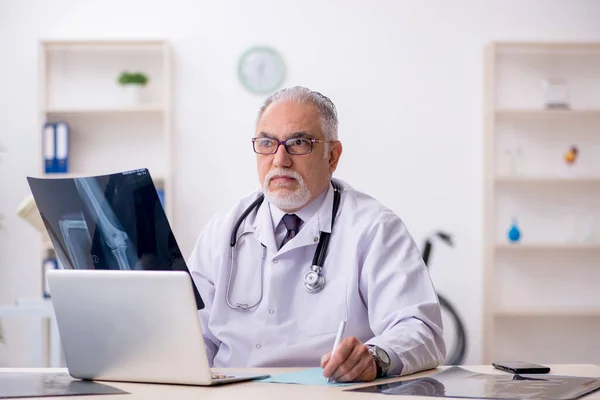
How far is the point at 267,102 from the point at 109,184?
30.1 inches

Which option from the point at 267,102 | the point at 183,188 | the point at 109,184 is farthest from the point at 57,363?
the point at 109,184

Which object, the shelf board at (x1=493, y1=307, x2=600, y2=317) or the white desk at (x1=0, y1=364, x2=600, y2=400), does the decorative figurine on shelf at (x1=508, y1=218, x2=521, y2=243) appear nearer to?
the shelf board at (x1=493, y1=307, x2=600, y2=317)

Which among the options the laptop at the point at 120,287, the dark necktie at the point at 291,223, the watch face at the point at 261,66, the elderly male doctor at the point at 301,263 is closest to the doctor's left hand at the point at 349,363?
the laptop at the point at 120,287

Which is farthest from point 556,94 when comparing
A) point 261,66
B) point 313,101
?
point 313,101

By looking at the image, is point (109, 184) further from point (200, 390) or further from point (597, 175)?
point (597, 175)

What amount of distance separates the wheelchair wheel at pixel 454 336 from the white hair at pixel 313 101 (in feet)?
10.1

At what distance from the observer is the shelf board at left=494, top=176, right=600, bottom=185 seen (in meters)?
5.16

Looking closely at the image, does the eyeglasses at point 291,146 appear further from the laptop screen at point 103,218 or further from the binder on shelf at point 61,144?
the binder on shelf at point 61,144

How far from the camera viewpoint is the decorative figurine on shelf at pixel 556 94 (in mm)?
5281

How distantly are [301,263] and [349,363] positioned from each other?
66cm

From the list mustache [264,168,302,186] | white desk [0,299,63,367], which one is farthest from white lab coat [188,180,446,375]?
white desk [0,299,63,367]

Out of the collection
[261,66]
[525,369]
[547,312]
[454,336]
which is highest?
[261,66]

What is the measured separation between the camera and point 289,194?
7.45 ft

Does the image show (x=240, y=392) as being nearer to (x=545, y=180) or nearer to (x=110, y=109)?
(x=110, y=109)
